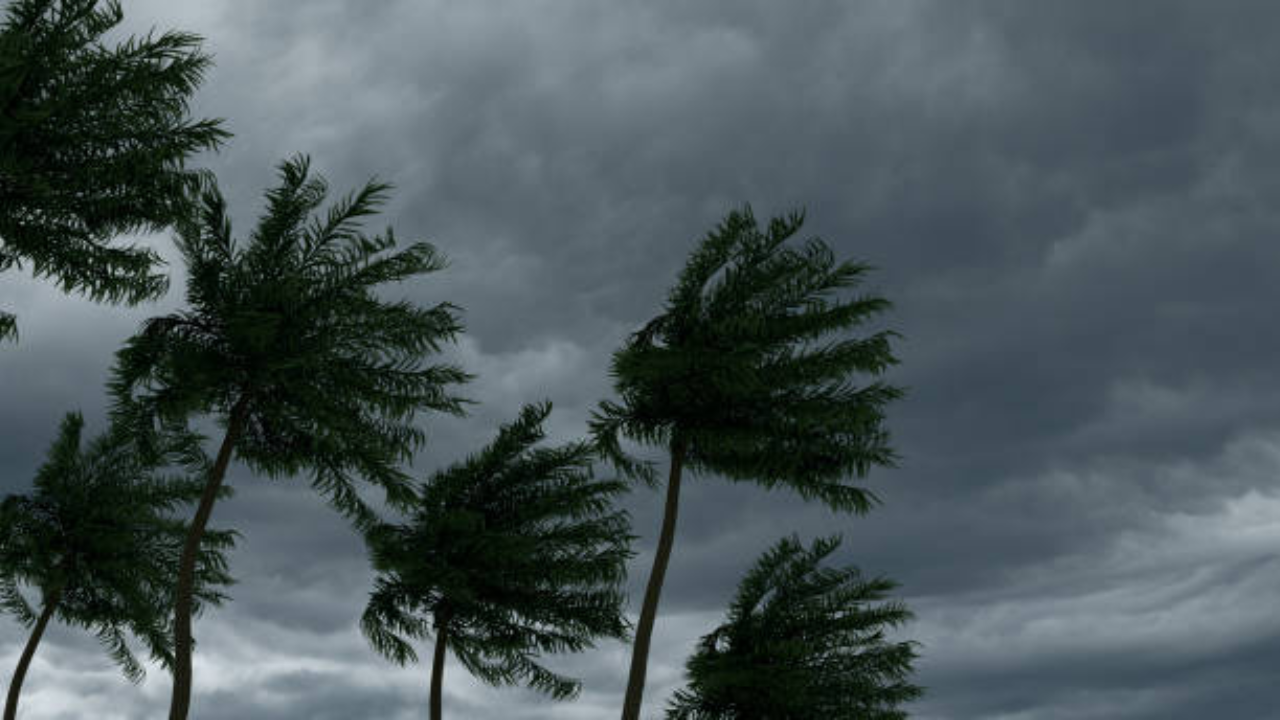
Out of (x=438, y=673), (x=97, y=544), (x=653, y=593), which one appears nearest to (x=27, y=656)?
(x=97, y=544)

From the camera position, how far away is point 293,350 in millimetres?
20938

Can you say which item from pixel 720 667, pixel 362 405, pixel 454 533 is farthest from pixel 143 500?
pixel 720 667

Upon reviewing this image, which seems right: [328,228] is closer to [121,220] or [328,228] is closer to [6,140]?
[121,220]

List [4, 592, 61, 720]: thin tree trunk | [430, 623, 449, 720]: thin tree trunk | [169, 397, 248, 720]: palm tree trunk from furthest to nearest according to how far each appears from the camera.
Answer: [4, 592, 61, 720]: thin tree trunk, [430, 623, 449, 720]: thin tree trunk, [169, 397, 248, 720]: palm tree trunk

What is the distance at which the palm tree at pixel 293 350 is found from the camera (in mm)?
20719

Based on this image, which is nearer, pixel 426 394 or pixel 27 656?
pixel 426 394

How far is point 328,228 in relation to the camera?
21.8 metres

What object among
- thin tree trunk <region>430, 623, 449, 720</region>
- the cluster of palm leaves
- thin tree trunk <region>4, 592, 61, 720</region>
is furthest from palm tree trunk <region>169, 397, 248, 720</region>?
thin tree trunk <region>4, 592, 61, 720</region>

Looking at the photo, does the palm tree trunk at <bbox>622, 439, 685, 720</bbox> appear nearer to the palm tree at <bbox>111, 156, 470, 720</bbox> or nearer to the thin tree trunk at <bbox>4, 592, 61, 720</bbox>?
the palm tree at <bbox>111, 156, 470, 720</bbox>

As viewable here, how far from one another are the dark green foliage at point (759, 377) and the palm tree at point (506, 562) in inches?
194

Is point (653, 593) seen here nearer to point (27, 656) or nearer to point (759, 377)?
point (759, 377)

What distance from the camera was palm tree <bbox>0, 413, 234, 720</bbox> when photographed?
30.7 m

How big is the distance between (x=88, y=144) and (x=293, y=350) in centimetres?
484

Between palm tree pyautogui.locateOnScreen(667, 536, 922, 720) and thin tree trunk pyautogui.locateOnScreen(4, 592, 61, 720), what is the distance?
1788 cm
